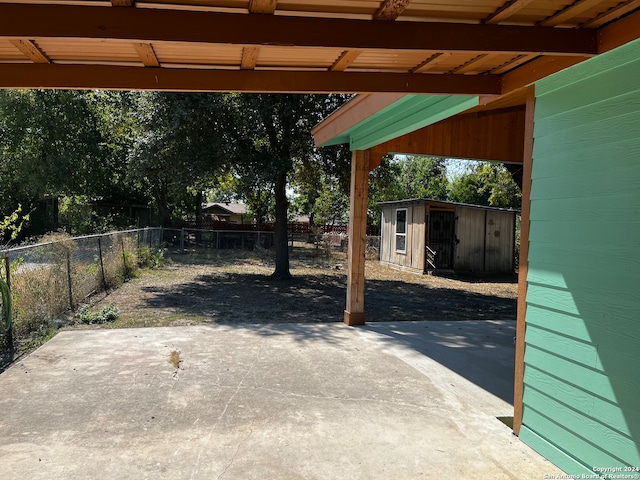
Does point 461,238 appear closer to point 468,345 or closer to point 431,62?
point 468,345

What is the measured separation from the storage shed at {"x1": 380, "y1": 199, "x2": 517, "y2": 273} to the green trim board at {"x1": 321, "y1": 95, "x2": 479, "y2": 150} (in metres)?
9.18

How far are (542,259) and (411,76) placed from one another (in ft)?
5.32

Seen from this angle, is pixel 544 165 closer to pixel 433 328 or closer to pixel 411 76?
pixel 411 76

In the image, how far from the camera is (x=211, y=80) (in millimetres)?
2920

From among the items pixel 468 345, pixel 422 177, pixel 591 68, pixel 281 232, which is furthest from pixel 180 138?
pixel 422 177

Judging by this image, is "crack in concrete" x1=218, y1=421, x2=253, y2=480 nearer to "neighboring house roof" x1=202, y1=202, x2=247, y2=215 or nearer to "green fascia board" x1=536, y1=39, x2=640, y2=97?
"green fascia board" x1=536, y1=39, x2=640, y2=97

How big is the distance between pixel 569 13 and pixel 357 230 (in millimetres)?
4786

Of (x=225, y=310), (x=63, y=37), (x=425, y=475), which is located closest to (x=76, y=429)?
(x=425, y=475)

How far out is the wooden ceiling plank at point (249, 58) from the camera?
255 centimetres

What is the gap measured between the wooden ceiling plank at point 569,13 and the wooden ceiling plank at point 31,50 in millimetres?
2776

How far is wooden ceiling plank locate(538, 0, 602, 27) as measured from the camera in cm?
224

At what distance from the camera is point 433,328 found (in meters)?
7.15

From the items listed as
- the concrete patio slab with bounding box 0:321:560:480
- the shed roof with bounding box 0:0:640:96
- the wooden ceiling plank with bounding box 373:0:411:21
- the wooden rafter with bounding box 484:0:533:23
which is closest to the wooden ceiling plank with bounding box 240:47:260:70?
the shed roof with bounding box 0:0:640:96

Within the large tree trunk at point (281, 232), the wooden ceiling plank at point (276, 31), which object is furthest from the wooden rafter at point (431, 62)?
the large tree trunk at point (281, 232)
